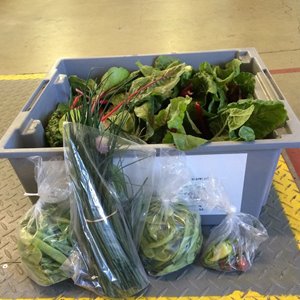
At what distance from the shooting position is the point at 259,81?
0.89 metres

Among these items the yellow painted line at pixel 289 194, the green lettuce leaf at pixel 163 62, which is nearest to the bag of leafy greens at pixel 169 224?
the yellow painted line at pixel 289 194

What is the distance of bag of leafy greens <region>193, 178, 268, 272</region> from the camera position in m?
0.73

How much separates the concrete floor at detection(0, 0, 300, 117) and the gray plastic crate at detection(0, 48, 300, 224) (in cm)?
65

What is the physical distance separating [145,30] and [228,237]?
189 centimetres

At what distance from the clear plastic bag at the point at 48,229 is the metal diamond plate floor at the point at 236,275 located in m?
0.06

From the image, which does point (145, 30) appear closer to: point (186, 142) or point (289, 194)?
point (289, 194)

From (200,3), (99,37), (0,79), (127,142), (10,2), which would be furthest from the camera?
(10,2)

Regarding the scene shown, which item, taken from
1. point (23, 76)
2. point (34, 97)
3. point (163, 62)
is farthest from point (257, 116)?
point (23, 76)

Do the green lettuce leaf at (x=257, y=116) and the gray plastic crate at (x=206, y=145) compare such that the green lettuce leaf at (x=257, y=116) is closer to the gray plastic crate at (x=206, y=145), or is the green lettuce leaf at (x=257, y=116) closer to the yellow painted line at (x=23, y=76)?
the gray plastic crate at (x=206, y=145)

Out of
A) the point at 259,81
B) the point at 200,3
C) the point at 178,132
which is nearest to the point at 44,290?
the point at 178,132

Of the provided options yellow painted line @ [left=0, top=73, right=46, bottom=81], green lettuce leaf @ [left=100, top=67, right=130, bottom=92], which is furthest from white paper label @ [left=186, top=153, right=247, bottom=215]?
yellow painted line @ [left=0, top=73, right=46, bottom=81]

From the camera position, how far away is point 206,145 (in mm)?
659

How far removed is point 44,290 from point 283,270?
513 mm

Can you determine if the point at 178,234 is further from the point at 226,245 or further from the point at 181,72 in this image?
the point at 181,72
